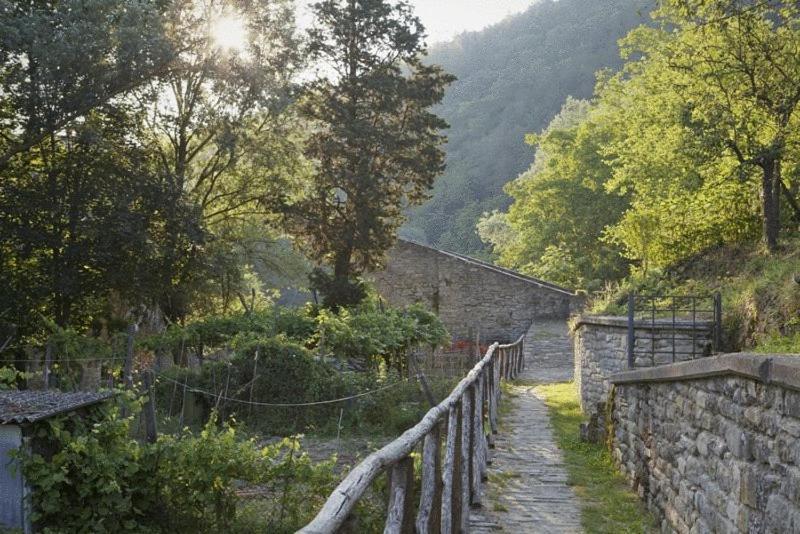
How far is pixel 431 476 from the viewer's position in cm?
469

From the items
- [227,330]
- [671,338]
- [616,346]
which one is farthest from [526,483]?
[227,330]

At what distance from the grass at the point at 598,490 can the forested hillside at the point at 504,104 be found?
49479 millimetres

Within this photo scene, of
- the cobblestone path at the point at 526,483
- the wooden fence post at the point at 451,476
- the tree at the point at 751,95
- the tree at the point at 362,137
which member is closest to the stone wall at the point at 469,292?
the tree at the point at 362,137

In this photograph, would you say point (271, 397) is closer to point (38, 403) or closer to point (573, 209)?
point (38, 403)

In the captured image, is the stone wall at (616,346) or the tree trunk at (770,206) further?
the tree trunk at (770,206)

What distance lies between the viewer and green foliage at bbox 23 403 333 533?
7.51m

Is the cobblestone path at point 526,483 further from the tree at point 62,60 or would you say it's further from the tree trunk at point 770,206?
the tree at point 62,60

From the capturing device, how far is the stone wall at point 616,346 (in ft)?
44.6

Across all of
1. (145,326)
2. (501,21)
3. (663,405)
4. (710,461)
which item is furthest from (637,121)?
(501,21)

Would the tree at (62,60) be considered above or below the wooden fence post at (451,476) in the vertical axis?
above

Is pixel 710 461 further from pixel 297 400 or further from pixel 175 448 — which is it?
pixel 297 400

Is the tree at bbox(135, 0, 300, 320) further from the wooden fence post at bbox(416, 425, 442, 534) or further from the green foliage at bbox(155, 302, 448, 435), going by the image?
the wooden fence post at bbox(416, 425, 442, 534)

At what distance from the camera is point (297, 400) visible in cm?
1627

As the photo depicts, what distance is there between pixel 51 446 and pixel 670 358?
9963 millimetres
